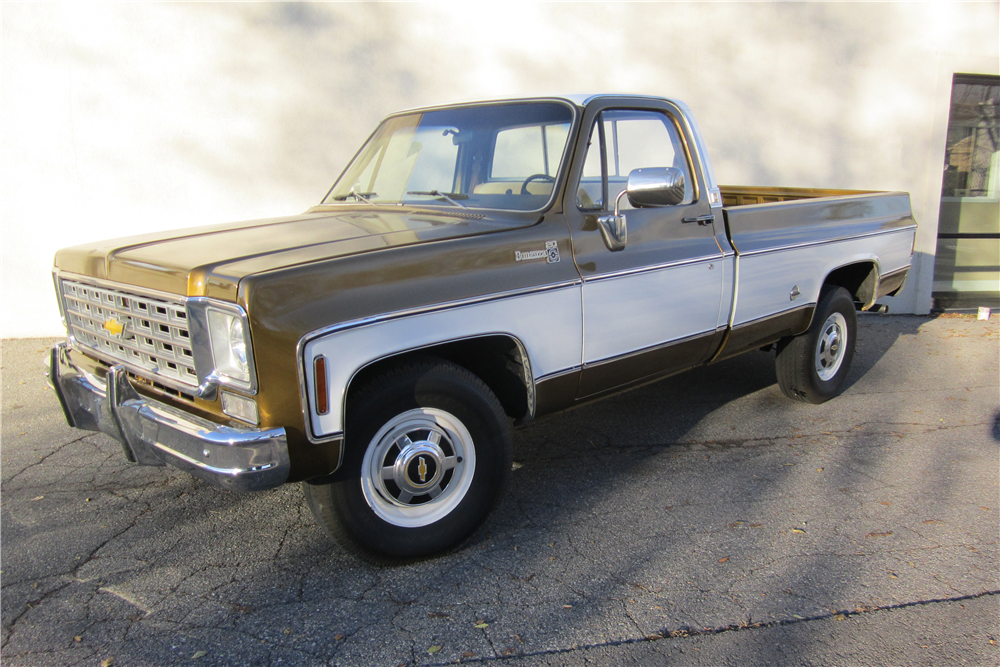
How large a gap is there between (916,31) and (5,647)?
9.35 meters

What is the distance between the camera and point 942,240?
887 centimetres

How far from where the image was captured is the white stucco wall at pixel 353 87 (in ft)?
22.0

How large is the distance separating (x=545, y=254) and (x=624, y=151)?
1047mm

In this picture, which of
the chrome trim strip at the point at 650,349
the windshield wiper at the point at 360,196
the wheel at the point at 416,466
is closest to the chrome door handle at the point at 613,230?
the chrome trim strip at the point at 650,349

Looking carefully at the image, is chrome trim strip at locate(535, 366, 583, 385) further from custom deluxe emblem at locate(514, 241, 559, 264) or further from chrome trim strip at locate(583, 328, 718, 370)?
custom deluxe emblem at locate(514, 241, 559, 264)

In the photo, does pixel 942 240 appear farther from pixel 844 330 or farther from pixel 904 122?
pixel 844 330

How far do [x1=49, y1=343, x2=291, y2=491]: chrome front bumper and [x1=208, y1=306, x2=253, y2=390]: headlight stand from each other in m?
0.19

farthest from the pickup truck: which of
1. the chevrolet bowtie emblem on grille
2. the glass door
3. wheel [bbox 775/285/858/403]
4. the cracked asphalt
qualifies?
the glass door

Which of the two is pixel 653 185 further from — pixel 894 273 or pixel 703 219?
pixel 894 273

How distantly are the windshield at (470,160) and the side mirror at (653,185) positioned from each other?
1.24ft

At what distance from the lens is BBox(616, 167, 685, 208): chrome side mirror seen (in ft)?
11.1

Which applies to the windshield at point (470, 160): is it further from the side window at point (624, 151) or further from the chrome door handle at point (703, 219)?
the chrome door handle at point (703, 219)

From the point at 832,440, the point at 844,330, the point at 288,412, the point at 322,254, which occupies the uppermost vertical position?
the point at 322,254

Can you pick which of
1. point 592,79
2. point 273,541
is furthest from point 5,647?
point 592,79
